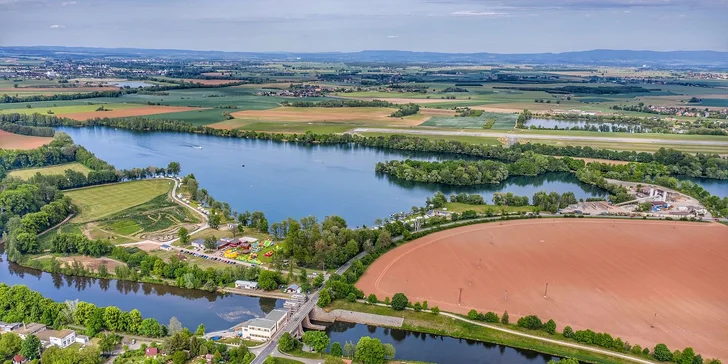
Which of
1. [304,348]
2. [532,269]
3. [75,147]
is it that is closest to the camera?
[304,348]

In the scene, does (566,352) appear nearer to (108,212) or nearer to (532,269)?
(532,269)

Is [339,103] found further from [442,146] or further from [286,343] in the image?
[286,343]

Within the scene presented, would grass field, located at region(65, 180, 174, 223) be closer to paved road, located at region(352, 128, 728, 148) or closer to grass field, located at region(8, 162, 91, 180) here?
grass field, located at region(8, 162, 91, 180)

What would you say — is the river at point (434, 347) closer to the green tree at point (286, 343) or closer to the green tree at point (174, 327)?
the green tree at point (286, 343)

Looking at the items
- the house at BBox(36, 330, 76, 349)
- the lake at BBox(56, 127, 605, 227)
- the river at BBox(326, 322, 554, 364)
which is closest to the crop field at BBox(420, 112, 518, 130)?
the lake at BBox(56, 127, 605, 227)

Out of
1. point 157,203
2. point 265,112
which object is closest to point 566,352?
point 157,203
